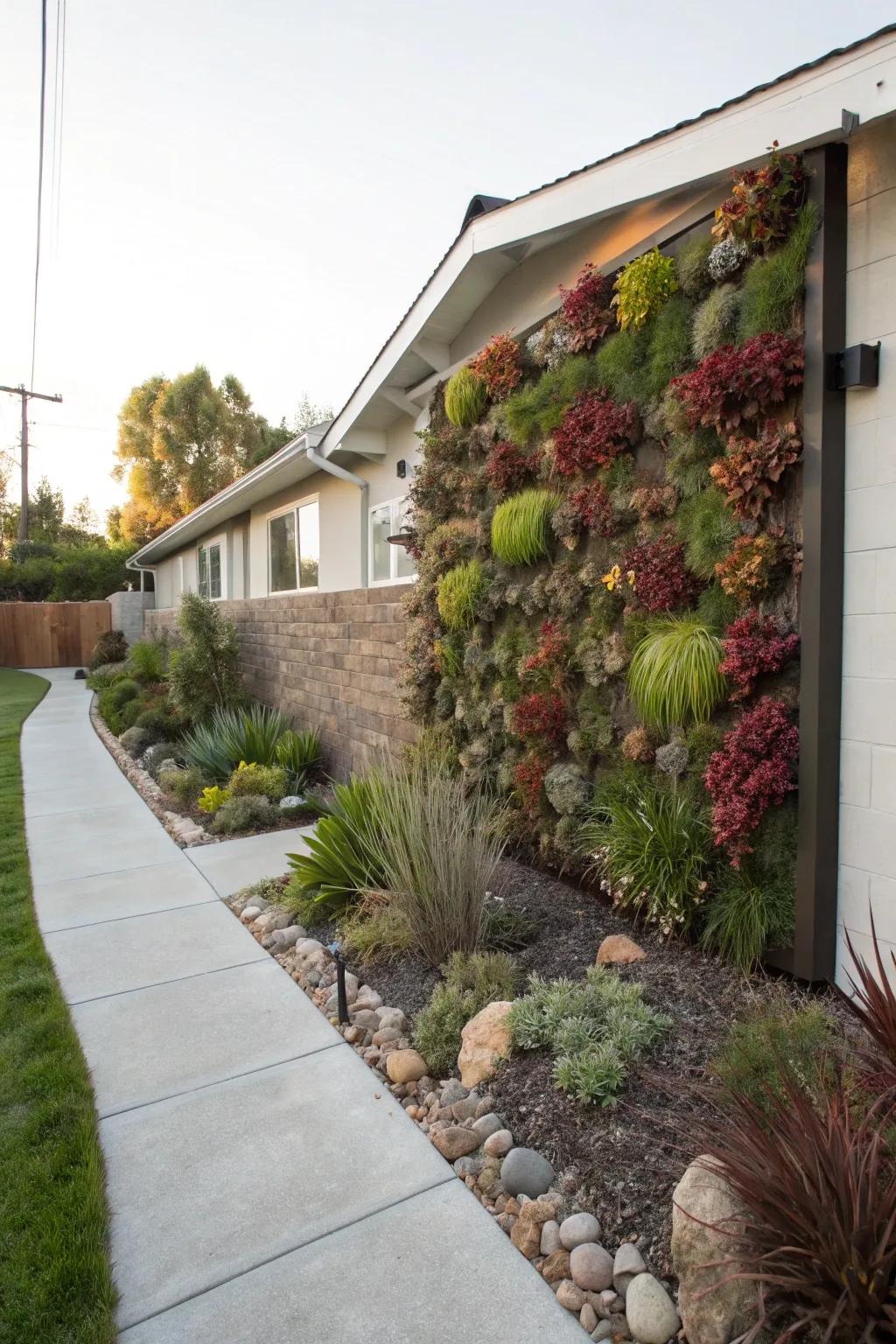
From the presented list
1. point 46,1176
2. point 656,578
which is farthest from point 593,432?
point 46,1176

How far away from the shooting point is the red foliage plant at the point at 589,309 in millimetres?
4551

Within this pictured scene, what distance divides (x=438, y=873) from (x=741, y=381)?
270 centimetres

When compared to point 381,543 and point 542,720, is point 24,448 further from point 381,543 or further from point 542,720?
point 542,720

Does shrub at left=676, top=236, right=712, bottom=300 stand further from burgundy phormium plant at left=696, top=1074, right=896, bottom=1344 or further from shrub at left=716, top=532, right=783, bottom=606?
burgundy phormium plant at left=696, top=1074, right=896, bottom=1344

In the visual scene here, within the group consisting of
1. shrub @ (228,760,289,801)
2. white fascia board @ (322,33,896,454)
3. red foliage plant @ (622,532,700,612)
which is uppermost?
white fascia board @ (322,33,896,454)

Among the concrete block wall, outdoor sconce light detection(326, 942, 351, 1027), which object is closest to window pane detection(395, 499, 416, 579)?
the concrete block wall

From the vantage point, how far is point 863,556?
3191 millimetres

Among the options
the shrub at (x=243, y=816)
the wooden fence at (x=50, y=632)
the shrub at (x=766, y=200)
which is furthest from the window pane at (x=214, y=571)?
the shrub at (x=766, y=200)

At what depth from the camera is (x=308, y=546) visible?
1200 cm

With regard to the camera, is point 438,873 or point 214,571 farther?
point 214,571

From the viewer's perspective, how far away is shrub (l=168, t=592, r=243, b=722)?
9.96 metres

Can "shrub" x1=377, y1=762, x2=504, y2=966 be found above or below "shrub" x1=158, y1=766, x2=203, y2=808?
above

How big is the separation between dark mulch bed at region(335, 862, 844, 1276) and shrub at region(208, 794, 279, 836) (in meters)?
3.00

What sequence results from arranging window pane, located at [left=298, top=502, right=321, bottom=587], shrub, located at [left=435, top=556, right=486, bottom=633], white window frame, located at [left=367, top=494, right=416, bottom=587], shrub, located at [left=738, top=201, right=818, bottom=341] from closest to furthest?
shrub, located at [left=738, top=201, right=818, bottom=341], shrub, located at [left=435, top=556, right=486, bottom=633], white window frame, located at [left=367, top=494, right=416, bottom=587], window pane, located at [left=298, top=502, right=321, bottom=587]
